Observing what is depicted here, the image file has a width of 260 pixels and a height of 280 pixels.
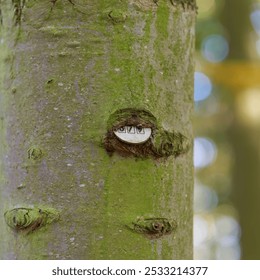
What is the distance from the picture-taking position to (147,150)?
1.96ft

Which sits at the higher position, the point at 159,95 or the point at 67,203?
the point at 159,95

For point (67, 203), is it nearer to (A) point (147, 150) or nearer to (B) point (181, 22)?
(A) point (147, 150)

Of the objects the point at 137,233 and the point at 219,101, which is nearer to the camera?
the point at 137,233

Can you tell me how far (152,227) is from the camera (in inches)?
23.2

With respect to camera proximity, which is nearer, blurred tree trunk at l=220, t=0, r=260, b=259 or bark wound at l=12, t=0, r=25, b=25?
bark wound at l=12, t=0, r=25, b=25

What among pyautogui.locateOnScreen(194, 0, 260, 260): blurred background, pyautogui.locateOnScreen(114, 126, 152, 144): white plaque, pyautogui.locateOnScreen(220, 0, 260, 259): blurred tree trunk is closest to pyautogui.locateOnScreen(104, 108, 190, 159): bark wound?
pyautogui.locateOnScreen(114, 126, 152, 144): white plaque

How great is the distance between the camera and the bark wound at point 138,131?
0.58m

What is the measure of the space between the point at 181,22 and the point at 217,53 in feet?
16.2

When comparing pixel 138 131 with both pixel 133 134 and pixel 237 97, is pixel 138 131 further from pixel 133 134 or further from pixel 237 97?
pixel 237 97

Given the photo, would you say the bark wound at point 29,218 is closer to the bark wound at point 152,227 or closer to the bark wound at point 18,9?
the bark wound at point 152,227

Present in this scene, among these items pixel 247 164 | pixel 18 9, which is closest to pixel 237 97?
pixel 247 164

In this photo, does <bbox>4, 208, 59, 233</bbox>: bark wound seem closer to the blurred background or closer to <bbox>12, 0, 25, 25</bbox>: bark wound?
<bbox>12, 0, 25, 25</bbox>: bark wound

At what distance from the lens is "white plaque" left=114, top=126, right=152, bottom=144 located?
587mm
